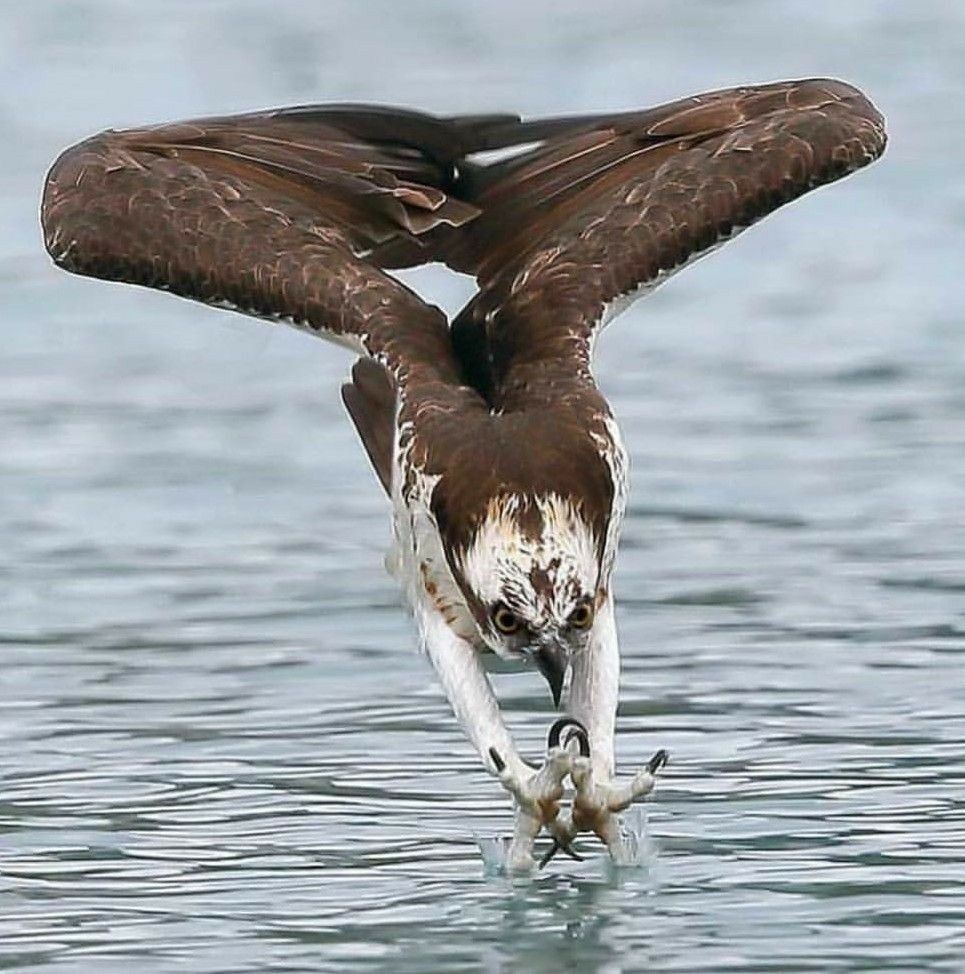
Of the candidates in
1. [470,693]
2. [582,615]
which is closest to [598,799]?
[470,693]

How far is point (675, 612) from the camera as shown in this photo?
56.2 ft

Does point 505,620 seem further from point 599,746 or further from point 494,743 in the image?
point 599,746

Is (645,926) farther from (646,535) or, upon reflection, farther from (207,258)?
(646,535)

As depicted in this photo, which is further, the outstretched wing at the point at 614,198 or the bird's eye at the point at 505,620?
the outstretched wing at the point at 614,198

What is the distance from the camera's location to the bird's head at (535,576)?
489 inches

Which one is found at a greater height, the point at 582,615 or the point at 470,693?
the point at 582,615

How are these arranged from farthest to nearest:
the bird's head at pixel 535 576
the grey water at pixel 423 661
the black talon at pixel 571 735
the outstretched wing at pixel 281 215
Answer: the outstretched wing at pixel 281 215, the black talon at pixel 571 735, the grey water at pixel 423 661, the bird's head at pixel 535 576

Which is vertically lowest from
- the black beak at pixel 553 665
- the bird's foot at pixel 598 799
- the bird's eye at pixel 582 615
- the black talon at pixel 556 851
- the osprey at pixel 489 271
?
the black talon at pixel 556 851

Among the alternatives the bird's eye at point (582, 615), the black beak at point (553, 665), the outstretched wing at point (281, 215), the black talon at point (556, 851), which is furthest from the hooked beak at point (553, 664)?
the outstretched wing at point (281, 215)

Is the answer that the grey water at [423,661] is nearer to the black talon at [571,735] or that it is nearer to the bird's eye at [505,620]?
the black talon at [571,735]

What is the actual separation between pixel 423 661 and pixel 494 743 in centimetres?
299

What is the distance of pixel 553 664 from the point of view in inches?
501

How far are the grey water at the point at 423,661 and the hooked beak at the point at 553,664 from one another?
0.80m

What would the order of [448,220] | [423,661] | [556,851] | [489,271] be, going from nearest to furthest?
[556,851], [448,220], [489,271], [423,661]
